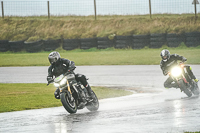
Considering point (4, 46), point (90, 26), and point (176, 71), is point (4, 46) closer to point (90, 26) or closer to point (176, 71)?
point (90, 26)

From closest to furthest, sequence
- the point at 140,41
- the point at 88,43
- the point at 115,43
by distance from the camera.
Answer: the point at 140,41 → the point at 115,43 → the point at 88,43

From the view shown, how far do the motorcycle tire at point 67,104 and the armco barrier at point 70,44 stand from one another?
24.6m

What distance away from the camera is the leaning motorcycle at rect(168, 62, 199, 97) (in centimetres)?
1171

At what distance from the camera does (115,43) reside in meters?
33.3

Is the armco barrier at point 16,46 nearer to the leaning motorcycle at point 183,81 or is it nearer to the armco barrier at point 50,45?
the armco barrier at point 50,45

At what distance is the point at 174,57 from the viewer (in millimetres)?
12156

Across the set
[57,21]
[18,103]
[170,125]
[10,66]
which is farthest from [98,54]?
[170,125]

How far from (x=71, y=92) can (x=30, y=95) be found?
4494 millimetres

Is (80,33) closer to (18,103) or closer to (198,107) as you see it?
(18,103)

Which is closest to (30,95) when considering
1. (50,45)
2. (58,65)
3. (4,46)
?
(58,65)

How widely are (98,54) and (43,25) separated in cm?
1196

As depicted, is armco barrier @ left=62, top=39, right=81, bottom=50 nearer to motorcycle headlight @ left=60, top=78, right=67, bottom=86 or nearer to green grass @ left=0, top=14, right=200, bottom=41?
green grass @ left=0, top=14, right=200, bottom=41

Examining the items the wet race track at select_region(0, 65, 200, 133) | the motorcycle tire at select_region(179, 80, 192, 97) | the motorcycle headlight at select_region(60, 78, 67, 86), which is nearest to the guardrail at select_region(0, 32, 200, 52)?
the wet race track at select_region(0, 65, 200, 133)

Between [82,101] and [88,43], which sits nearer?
[82,101]
